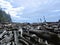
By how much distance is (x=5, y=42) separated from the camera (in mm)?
4895

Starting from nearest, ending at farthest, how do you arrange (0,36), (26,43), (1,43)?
(26,43), (1,43), (0,36)

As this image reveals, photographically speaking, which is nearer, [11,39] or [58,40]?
[58,40]

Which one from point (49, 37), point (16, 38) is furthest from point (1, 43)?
point (49, 37)

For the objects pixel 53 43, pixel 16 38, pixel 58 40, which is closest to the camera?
pixel 58 40

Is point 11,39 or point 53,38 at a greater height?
point 53,38

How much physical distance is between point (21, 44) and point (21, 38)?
21cm

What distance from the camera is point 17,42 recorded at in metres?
4.47

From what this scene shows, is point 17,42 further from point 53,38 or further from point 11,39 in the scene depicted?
point 53,38

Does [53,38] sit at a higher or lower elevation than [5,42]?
higher

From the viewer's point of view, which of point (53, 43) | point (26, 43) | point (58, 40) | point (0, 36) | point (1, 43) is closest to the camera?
point (58, 40)

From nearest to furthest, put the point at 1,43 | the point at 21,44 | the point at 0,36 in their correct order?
the point at 21,44, the point at 1,43, the point at 0,36

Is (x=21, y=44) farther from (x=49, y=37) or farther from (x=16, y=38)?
(x=49, y=37)

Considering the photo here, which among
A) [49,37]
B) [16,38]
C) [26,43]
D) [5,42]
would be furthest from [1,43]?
[49,37]

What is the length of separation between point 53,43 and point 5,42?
3.12 m
